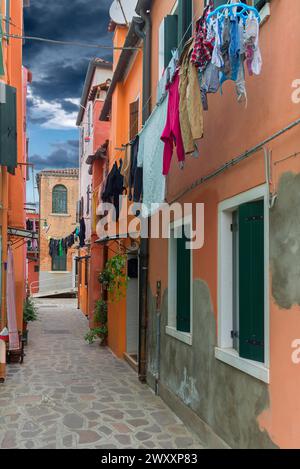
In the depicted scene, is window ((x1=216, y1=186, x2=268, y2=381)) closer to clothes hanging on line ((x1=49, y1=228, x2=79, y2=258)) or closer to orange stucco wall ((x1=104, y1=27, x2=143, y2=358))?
orange stucco wall ((x1=104, y1=27, x2=143, y2=358))

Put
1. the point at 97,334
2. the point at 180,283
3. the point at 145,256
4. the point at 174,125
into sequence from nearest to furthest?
the point at 174,125, the point at 180,283, the point at 145,256, the point at 97,334

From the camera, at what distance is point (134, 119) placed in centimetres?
1196

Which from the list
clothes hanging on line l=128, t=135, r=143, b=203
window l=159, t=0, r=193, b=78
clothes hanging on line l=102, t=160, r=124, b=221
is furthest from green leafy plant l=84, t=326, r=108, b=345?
window l=159, t=0, r=193, b=78

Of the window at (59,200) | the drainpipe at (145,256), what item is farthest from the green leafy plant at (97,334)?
the window at (59,200)

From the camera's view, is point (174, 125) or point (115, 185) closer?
point (174, 125)

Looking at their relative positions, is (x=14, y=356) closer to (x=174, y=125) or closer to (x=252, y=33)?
(x=174, y=125)

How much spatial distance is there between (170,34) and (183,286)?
433 cm

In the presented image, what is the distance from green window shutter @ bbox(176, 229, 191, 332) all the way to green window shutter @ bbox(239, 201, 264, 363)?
2.17 meters

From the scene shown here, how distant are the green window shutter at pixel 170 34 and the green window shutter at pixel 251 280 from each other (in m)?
4.23

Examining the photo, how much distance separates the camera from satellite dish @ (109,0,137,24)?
1283 centimetres

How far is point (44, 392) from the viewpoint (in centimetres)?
902

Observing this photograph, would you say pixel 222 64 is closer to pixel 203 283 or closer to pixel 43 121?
pixel 203 283

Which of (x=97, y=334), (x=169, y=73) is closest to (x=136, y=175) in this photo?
(x=169, y=73)

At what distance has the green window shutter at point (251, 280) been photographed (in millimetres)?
4812
